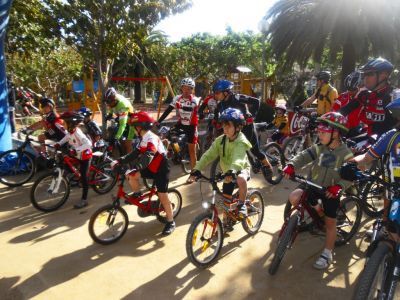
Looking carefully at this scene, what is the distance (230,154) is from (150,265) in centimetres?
156

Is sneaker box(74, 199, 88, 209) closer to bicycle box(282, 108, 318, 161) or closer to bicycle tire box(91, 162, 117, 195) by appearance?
bicycle tire box(91, 162, 117, 195)

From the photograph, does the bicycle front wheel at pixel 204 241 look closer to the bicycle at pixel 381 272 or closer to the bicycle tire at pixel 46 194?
the bicycle at pixel 381 272

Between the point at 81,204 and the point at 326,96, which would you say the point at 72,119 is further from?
the point at 326,96

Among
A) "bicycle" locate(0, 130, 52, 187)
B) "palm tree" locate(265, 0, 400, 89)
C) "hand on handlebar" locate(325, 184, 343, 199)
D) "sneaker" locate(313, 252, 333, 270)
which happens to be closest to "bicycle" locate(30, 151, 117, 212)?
"bicycle" locate(0, 130, 52, 187)

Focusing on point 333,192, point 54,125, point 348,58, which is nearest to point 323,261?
point 333,192

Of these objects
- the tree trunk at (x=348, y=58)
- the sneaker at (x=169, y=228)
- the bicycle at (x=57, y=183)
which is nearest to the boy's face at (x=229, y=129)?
the sneaker at (x=169, y=228)

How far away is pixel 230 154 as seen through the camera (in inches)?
162

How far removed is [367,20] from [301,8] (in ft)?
8.27

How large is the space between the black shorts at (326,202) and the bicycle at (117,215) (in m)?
1.96

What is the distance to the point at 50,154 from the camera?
6.46m

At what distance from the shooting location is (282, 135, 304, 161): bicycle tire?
7.38 m

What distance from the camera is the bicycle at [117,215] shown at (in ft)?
13.7

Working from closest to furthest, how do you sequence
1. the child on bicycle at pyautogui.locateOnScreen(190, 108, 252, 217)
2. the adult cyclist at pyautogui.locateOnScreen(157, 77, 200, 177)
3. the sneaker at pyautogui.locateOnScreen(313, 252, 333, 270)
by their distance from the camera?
the sneaker at pyautogui.locateOnScreen(313, 252, 333, 270) < the child on bicycle at pyautogui.locateOnScreen(190, 108, 252, 217) < the adult cyclist at pyautogui.locateOnScreen(157, 77, 200, 177)

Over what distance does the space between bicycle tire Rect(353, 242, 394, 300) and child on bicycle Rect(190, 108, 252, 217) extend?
1690 millimetres
